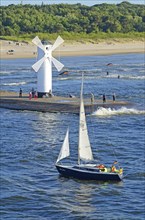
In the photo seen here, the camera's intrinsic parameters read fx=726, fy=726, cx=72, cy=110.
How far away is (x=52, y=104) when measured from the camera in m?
86.4

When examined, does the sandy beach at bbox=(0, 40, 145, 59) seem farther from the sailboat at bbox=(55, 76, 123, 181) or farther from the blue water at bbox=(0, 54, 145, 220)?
the sailboat at bbox=(55, 76, 123, 181)

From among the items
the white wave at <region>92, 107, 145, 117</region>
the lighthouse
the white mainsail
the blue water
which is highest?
the lighthouse

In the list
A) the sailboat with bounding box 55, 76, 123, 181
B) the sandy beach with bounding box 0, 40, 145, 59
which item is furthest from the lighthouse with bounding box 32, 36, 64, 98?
the sandy beach with bounding box 0, 40, 145, 59

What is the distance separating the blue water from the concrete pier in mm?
1186

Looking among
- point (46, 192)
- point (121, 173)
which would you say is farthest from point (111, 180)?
point (46, 192)

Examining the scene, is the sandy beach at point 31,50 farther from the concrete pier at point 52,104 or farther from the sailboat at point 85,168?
the sailboat at point 85,168

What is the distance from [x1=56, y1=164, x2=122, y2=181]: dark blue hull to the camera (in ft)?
173

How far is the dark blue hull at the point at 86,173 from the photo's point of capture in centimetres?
5284

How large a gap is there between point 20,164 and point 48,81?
3422 centimetres

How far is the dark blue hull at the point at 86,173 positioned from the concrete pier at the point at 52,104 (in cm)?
2976

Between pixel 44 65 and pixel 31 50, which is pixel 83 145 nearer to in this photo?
pixel 44 65

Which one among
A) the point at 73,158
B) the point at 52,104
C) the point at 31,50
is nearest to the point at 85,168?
the point at 73,158

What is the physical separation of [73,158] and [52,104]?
26686 millimetres

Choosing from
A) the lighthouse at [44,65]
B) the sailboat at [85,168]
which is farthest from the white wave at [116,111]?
the sailboat at [85,168]
